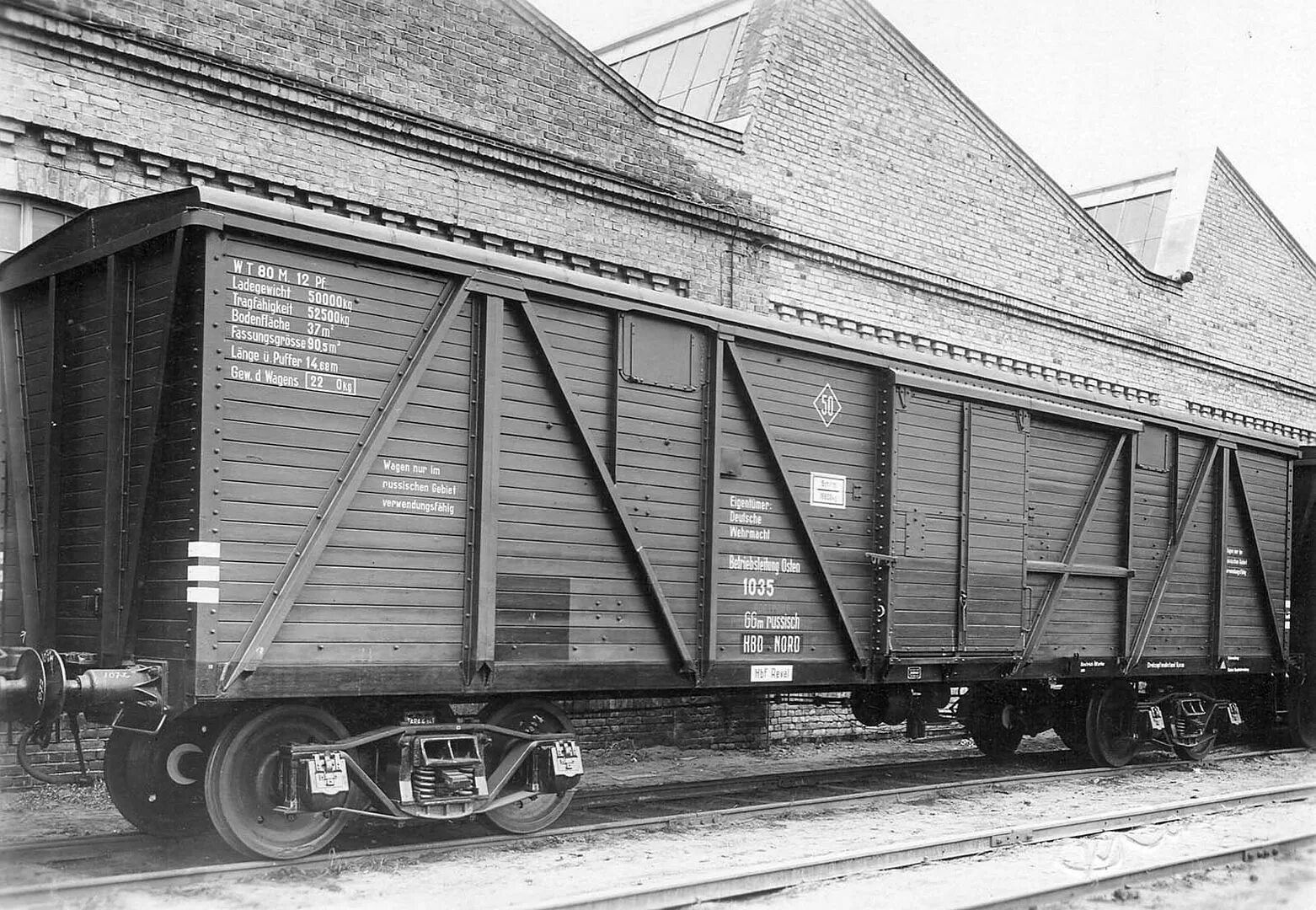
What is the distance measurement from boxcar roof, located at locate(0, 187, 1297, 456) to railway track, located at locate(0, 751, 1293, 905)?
3216 millimetres

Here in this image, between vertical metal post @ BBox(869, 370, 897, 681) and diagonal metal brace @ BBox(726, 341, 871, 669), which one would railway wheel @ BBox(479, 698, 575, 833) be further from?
vertical metal post @ BBox(869, 370, 897, 681)

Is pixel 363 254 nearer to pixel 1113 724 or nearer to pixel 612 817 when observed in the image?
pixel 612 817

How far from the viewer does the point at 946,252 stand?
16109 millimetres

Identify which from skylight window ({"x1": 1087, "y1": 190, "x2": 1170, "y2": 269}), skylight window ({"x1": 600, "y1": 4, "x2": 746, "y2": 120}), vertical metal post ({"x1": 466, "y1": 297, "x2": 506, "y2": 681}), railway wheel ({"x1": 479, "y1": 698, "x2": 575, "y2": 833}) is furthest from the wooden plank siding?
skylight window ({"x1": 1087, "y1": 190, "x2": 1170, "y2": 269})

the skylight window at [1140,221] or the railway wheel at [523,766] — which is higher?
the skylight window at [1140,221]

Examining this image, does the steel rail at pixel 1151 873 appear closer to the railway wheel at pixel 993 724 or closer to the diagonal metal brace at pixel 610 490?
the diagonal metal brace at pixel 610 490

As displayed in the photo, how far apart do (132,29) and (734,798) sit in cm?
706

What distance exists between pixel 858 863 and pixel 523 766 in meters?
2.05

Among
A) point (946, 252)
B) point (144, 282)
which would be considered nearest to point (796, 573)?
point (144, 282)

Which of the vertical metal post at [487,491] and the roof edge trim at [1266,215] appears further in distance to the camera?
the roof edge trim at [1266,215]

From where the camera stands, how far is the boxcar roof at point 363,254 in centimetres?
676

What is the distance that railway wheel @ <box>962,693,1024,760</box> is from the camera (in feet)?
39.4

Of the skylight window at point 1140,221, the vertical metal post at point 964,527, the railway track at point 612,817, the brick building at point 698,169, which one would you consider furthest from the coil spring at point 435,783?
the skylight window at point 1140,221

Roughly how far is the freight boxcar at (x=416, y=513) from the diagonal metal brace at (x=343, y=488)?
0.06ft
